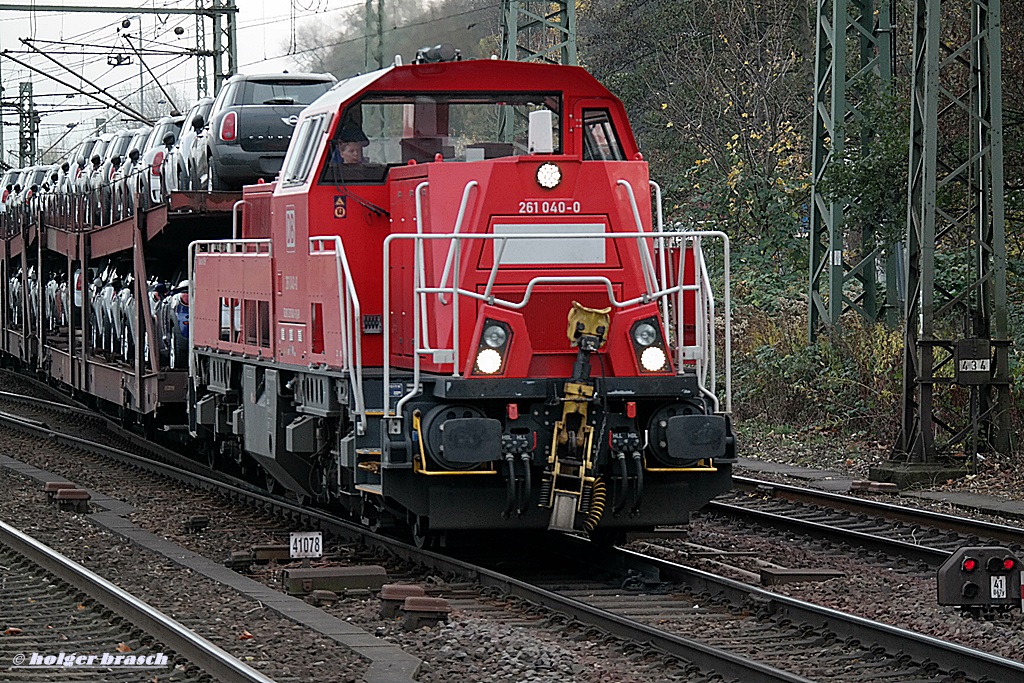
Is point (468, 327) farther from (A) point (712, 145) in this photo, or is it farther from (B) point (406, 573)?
(A) point (712, 145)

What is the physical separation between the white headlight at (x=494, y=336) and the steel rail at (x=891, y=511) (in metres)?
4.11

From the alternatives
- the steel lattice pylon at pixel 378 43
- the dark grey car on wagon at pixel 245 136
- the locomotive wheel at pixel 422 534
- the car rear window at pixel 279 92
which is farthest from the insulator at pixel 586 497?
the steel lattice pylon at pixel 378 43

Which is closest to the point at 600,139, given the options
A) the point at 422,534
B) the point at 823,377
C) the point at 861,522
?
the point at 422,534

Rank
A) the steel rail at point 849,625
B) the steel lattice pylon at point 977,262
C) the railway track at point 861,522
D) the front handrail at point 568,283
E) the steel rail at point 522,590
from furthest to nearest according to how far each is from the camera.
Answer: the steel lattice pylon at point 977,262 → the railway track at point 861,522 → the front handrail at point 568,283 → the steel rail at point 522,590 → the steel rail at point 849,625

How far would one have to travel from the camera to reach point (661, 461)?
408 inches

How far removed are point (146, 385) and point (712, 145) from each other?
19.2 meters

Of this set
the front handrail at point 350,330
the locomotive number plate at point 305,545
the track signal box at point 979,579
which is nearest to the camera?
the track signal box at point 979,579

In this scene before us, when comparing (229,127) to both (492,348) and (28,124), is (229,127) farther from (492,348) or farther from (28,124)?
(28,124)

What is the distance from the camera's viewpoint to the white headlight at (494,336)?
10102mm

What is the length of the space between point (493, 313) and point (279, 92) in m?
8.51

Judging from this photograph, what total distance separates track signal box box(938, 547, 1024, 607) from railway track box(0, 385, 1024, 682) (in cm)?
43

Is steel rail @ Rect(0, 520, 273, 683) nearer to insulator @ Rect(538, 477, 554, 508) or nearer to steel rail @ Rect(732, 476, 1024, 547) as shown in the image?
insulator @ Rect(538, 477, 554, 508)

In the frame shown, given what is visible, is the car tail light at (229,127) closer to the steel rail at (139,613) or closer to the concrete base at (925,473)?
the steel rail at (139,613)

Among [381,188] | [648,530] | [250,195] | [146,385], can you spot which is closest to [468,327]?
[381,188]
